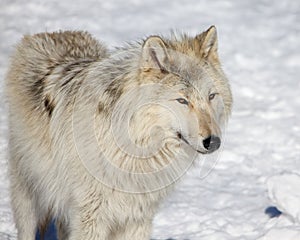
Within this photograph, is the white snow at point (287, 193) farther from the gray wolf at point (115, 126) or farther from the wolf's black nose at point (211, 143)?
the wolf's black nose at point (211, 143)

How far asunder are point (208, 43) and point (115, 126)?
92cm

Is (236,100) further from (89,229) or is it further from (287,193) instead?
(89,229)

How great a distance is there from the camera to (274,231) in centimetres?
600

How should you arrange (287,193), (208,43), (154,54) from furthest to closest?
(287,193), (208,43), (154,54)

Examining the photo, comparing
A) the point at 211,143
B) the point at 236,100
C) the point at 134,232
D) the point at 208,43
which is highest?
the point at 208,43

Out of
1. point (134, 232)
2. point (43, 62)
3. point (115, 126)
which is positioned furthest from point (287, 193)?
point (43, 62)

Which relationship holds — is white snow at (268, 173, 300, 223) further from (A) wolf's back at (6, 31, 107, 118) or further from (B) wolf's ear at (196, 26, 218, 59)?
(A) wolf's back at (6, 31, 107, 118)

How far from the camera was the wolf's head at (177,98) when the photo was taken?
4871mm

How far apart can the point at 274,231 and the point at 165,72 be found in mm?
1771

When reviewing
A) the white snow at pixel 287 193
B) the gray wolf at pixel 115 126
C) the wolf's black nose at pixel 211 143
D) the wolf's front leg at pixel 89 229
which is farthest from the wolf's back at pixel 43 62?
the white snow at pixel 287 193

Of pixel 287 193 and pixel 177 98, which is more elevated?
pixel 177 98

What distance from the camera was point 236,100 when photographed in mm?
9109

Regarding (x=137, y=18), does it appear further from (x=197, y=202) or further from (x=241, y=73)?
(x=197, y=202)

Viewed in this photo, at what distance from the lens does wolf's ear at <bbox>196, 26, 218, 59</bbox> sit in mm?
5348
